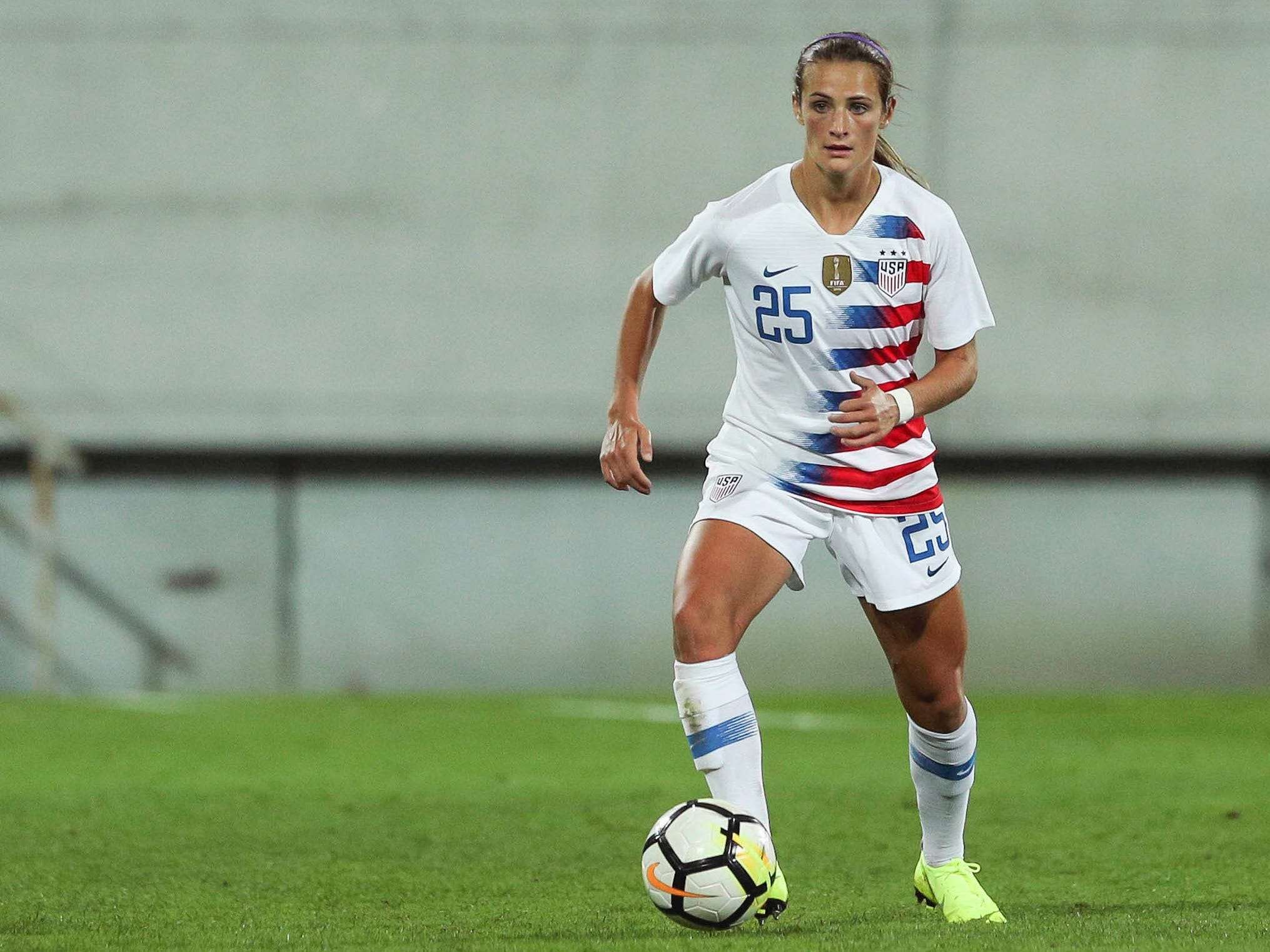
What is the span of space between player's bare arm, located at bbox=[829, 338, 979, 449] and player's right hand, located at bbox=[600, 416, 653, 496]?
0.45 meters

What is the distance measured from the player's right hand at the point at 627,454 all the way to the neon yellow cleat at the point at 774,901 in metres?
0.94

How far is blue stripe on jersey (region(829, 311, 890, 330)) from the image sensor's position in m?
4.50

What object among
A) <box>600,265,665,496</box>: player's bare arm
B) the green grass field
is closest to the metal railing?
the green grass field

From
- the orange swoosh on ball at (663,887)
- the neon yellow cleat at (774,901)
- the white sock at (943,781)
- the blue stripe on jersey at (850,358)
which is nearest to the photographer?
the orange swoosh on ball at (663,887)

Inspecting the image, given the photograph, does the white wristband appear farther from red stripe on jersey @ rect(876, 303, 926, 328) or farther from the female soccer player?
red stripe on jersey @ rect(876, 303, 926, 328)

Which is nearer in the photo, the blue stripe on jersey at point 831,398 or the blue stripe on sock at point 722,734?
the blue stripe on sock at point 722,734

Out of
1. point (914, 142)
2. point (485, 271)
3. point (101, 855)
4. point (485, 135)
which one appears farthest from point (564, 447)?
point (101, 855)

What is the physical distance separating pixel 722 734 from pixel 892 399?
85 cm

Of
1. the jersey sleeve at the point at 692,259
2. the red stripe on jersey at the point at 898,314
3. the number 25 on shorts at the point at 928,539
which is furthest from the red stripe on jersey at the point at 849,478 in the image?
the jersey sleeve at the point at 692,259

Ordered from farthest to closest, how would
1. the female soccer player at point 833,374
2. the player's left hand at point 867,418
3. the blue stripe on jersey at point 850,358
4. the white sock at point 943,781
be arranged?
the white sock at point 943,781 → the blue stripe on jersey at point 850,358 → the female soccer player at point 833,374 → the player's left hand at point 867,418

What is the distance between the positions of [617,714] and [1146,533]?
537 cm

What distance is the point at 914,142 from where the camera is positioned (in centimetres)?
1461

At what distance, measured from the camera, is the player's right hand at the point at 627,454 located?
4.46 meters

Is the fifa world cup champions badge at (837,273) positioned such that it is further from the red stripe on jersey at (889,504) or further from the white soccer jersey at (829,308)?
the red stripe on jersey at (889,504)
